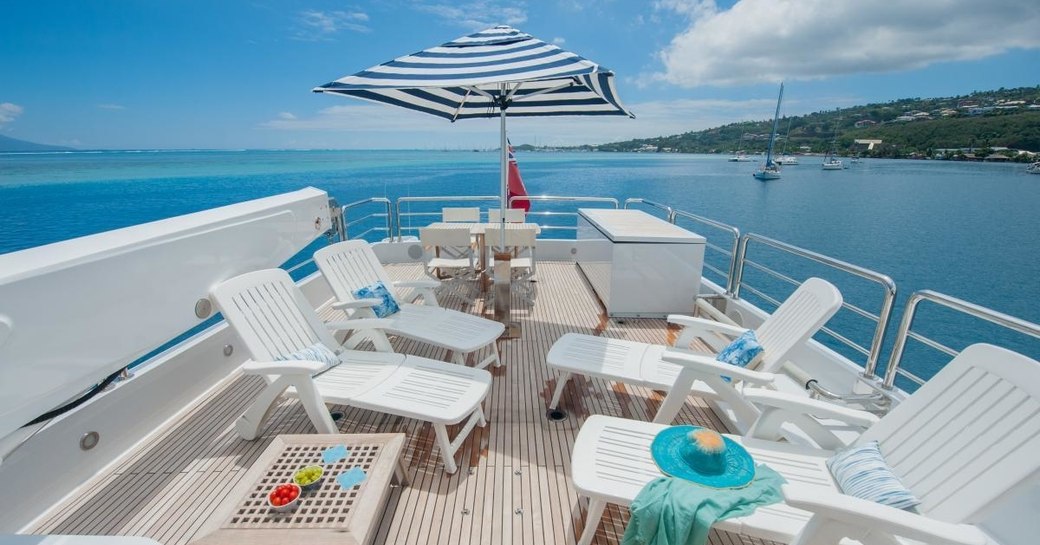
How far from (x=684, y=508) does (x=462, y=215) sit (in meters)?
5.24

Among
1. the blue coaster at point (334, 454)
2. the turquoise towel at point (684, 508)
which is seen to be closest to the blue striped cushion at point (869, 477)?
the turquoise towel at point (684, 508)

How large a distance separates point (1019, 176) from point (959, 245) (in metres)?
34.2

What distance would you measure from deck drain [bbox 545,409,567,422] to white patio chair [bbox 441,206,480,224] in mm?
3916

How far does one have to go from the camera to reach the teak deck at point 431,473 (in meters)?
1.69

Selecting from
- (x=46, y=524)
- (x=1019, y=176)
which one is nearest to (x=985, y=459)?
(x=46, y=524)

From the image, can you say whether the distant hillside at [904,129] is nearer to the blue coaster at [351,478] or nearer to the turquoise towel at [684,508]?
the turquoise towel at [684,508]

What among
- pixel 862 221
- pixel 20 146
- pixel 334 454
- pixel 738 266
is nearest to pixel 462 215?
pixel 738 266

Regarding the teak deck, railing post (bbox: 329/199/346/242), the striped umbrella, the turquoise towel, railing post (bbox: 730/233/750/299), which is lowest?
the teak deck

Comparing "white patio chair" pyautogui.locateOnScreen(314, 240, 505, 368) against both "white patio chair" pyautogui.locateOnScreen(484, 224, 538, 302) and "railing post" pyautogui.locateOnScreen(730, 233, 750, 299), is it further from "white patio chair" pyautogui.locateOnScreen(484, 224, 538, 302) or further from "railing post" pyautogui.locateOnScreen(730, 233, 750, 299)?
"railing post" pyautogui.locateOnScreen(730, 233, 750, 299)

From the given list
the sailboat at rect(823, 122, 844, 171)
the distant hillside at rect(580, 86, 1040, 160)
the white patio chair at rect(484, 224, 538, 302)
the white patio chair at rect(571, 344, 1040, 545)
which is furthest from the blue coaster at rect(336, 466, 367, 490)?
the sailboat at rect(823, 122, 844, 171)

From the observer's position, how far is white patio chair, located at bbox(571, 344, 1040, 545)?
1104mm

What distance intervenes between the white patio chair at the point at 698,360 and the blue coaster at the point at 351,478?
1153mm

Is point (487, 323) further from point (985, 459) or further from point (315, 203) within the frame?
point (985, 459)

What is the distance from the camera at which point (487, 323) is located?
2.93 metres
